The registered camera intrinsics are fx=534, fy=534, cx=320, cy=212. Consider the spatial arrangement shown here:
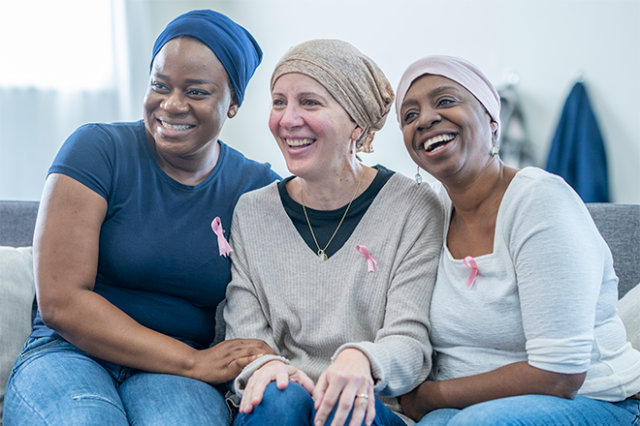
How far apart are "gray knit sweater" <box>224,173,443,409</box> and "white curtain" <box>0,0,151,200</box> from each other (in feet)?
6.12

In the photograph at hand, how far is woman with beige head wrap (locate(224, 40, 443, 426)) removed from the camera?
1310 millimetres

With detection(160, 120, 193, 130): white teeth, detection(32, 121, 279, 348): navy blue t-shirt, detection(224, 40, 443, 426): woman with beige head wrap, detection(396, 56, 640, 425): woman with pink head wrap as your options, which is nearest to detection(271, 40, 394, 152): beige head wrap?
detection(224, 40, 443, 426): woman with beige head wrap

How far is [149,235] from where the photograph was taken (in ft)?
4.44

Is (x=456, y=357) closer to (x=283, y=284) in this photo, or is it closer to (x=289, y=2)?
(x=283, y=284)

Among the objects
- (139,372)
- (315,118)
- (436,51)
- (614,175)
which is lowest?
(139,372)

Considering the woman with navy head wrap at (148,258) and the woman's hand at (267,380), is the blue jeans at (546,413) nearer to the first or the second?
the woman's hand at (267,380)

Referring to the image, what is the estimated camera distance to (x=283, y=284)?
1378 mm

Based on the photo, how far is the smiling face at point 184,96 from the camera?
1377 mm

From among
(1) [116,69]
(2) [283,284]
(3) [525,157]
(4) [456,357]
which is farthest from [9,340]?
(3) [525,157]

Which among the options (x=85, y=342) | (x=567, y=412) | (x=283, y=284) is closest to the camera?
(x=567, y=412)

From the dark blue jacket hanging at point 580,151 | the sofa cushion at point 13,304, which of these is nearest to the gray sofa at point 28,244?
the sofa cushion at point 13,304

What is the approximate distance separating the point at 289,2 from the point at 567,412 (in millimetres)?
2962

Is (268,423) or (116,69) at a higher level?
(116,69)

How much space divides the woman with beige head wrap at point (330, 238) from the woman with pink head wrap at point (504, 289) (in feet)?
0.29
